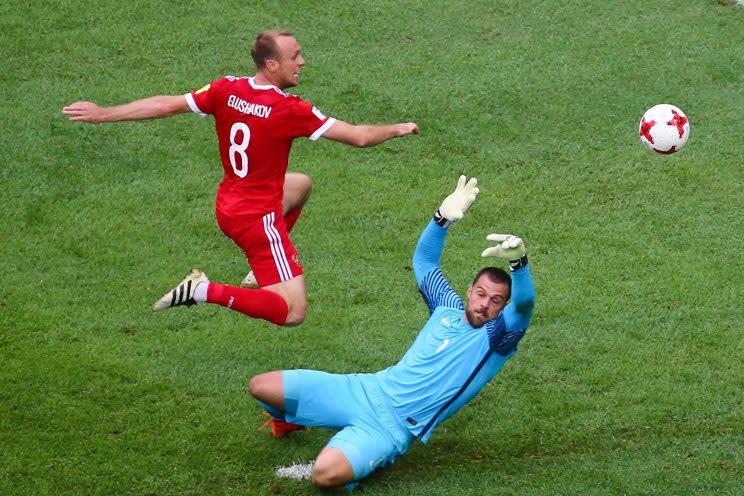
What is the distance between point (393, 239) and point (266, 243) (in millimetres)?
2733

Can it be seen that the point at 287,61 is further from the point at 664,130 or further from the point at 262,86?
the point at 664,130

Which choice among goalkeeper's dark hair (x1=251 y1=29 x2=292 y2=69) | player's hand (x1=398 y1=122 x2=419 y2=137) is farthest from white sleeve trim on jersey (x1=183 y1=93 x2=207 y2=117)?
player's hand (x1=398 y1=122 x2=419 y2=137)

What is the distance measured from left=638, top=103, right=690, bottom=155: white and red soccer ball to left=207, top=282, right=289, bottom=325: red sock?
360cm

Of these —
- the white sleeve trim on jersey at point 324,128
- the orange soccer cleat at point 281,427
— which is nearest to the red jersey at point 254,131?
the white sleeve trim on jersey at point 324,128

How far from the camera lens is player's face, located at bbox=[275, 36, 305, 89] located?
23.7ft

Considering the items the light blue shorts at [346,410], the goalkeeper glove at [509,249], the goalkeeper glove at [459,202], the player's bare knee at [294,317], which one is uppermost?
the goalkeeper glove at [459,202]

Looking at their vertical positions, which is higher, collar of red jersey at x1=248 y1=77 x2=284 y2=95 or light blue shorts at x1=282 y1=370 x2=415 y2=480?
collar of red jersey at x1=248 y1=77 x2=284 y2=95

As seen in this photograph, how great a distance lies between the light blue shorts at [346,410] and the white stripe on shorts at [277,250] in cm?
86

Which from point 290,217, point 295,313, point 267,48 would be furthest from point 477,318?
point 267,48

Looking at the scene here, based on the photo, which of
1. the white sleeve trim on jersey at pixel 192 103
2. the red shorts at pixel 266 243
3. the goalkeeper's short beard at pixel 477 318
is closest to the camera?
the goalkeeper's short beard at pixel 477 318

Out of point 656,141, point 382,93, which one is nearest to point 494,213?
point 656,141

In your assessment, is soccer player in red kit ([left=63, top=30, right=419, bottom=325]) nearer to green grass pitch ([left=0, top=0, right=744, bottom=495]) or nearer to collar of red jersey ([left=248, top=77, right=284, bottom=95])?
collar of red jersey ([left=248, top=77, right=284, bottom=95])

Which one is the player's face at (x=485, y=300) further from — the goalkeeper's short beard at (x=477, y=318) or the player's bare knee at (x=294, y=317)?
the player's bare knee at (x=294, y=317)

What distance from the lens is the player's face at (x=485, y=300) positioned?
680cm
